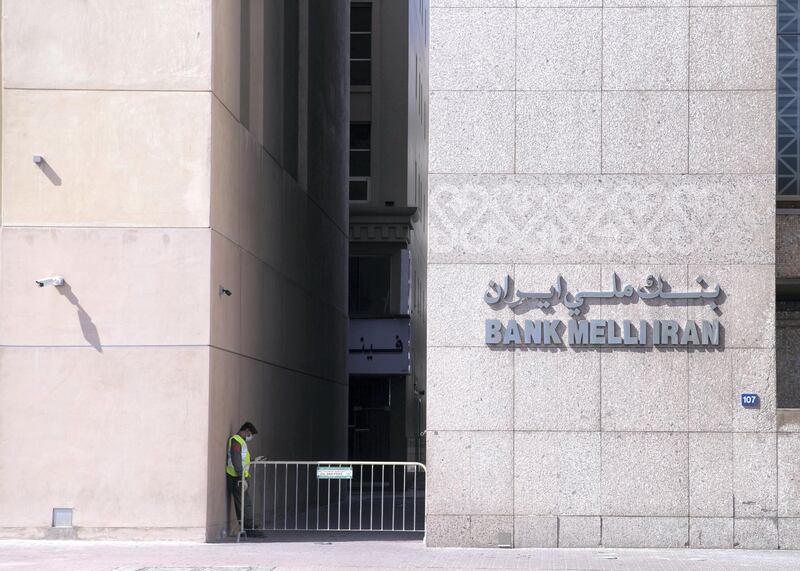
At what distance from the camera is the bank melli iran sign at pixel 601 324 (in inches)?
810

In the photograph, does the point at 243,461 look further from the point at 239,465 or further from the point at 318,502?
the point at 318,502

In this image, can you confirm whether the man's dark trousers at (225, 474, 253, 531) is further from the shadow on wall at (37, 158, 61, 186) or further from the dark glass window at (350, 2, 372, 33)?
the dark glass window at (350, 2, 372, 33)

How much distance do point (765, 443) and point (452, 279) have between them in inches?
208

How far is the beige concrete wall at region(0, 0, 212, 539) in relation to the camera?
68.6 feet

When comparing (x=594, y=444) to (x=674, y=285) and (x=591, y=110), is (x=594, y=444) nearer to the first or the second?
(x=674, y=285)

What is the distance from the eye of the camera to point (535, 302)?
20.8 meters

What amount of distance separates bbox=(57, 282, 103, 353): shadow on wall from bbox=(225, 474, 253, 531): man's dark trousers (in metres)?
3.19

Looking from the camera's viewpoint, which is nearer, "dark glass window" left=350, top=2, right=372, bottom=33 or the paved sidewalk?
the paved sidewalk

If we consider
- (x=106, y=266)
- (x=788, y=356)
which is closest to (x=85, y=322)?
(x=106, y=266)

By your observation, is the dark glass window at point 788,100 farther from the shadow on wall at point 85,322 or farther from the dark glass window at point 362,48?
the dark glass window at point 362,48

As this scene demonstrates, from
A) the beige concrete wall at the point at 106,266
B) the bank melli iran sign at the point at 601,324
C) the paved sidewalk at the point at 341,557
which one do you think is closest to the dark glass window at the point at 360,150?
the beige concrete wall at the point at 106,266

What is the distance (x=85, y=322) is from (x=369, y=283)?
1136 inches

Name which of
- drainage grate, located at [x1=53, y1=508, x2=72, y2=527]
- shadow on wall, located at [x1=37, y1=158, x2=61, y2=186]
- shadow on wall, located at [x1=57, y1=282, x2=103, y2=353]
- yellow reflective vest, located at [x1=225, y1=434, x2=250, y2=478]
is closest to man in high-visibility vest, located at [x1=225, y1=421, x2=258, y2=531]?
yellow reflective vest, located at [x1=225, y1=434, x2=250, y2=478]

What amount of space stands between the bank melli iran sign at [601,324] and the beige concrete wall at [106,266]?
4.71 meters
